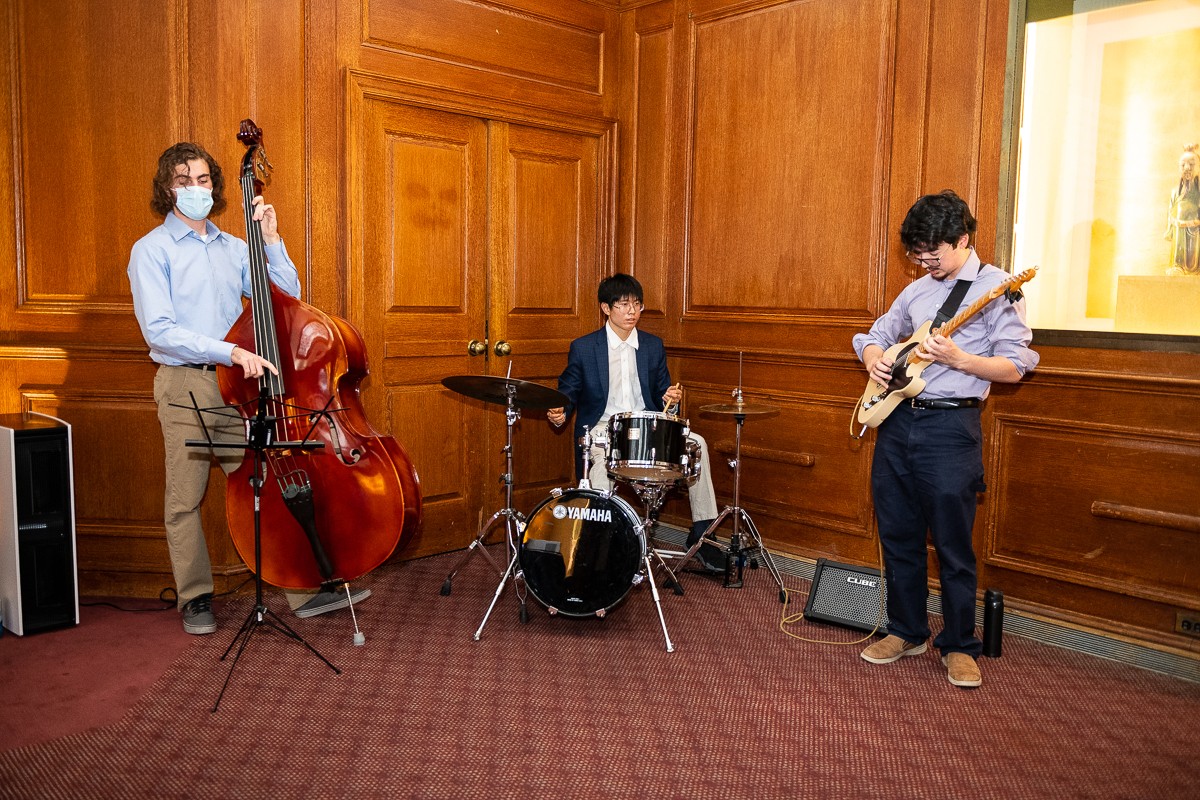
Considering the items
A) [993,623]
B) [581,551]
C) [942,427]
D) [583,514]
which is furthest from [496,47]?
[993,623]

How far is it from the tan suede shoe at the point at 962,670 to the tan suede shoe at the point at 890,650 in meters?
0.18

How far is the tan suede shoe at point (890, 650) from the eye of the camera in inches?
143

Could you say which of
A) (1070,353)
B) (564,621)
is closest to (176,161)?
(564,621)

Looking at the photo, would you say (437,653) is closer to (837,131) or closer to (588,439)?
(588,439)

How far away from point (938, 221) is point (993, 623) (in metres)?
1.57

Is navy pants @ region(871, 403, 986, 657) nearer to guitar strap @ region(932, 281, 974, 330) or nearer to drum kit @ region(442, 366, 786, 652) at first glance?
guitar strap @ region(932, 281, 974, 330)

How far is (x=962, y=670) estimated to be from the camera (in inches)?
135

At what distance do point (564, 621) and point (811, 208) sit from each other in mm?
2324

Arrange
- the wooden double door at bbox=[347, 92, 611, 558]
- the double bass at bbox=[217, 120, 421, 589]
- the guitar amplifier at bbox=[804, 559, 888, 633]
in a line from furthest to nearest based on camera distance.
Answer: the wooden double door at bbox=[347, 92, 611, 558]
the guitar amplifier at bbox=[804, 559, 888, 633]
the double bass at bbox=[217, 120, 421, 589]

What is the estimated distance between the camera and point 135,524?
4219 mm

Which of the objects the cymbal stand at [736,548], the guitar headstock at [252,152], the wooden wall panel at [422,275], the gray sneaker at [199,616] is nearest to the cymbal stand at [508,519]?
the wooden wall panel at [422,275]

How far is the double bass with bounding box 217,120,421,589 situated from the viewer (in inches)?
127

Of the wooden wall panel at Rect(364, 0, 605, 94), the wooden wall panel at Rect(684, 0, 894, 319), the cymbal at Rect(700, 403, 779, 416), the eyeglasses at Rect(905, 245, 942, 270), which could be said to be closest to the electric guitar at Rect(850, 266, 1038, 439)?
the eyeglasses at Rect(905, 245, 942, 270)

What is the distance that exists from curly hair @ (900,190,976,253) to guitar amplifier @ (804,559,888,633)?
4.81ft
